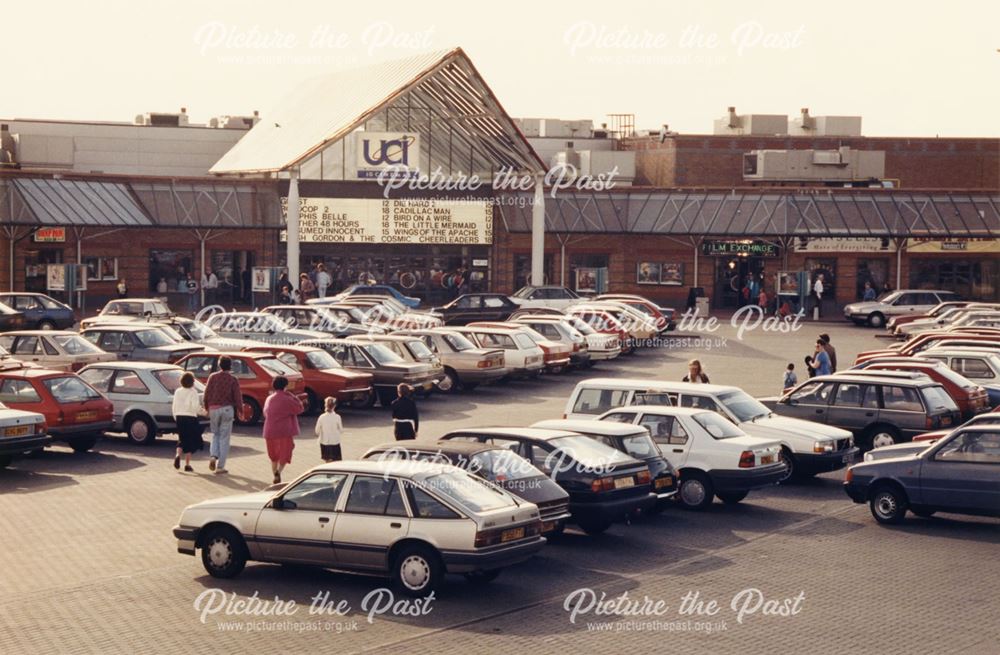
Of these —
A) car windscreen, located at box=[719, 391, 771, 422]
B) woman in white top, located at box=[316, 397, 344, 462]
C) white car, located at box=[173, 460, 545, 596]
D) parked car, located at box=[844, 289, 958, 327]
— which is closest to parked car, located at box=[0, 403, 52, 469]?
woman in white top, located at box=[316, 397, 344, 462]

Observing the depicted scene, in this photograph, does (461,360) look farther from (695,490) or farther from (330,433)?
(695,490)

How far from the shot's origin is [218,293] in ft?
199

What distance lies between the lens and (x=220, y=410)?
2289 cm

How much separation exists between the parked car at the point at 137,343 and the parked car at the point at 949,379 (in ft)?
50.2

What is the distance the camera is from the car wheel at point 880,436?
81.4 ft

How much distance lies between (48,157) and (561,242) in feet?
82.3

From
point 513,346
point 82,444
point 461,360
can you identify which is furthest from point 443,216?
point 82,444

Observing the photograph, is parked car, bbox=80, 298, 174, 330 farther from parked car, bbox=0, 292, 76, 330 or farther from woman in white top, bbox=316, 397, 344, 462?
woman in white top, bbox=316, 397, 344, 462

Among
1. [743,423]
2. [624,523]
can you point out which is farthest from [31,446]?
[743,423]

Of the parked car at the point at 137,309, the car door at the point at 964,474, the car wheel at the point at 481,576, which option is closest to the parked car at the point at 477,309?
the parked car at the point at 137,309

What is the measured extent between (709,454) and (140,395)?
35.9ft

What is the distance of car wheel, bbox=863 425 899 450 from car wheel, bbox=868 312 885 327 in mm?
33324

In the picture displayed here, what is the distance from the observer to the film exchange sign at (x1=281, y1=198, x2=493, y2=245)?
2397 inches

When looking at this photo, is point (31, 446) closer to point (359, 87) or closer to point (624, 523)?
point (624, 523)
